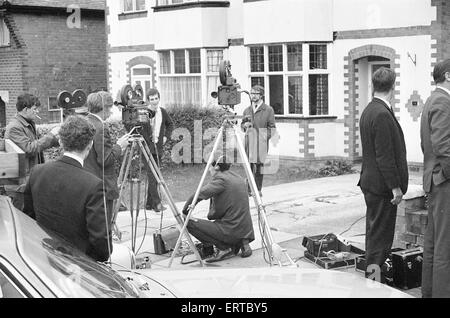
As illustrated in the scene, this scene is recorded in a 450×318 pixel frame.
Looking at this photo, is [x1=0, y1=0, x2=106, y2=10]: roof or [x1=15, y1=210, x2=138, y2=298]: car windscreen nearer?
[x1=15, y1=210, x2=138, y2=298]: car windscreen

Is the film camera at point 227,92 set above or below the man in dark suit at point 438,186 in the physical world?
above

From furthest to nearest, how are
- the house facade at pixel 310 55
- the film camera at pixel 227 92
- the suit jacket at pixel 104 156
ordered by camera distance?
the house facade at pixel 310 55 < the suit jacket at pixel 104 156 < the film camera at pixel 227 92

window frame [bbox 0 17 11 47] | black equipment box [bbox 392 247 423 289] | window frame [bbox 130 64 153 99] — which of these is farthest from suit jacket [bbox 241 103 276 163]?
window frame [bbox 0 17 11 47]

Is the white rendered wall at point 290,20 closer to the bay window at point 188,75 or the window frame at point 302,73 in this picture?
the window frame at point 302,73

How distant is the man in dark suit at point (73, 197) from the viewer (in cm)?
466

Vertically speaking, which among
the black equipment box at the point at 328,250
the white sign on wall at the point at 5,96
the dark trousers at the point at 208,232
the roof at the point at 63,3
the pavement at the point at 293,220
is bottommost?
the pavement at the point at 293,220

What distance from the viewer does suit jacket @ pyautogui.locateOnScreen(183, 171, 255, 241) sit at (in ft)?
26.0

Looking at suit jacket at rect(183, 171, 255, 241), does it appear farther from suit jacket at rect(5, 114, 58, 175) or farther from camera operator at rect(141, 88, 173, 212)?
camera operator at rect(141, 88, 173, 212)

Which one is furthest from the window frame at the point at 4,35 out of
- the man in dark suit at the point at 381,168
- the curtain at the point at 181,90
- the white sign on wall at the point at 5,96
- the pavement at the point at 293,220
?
the man in dark suit at the point at 381,168

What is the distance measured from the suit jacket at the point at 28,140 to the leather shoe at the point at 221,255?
88.7 inches

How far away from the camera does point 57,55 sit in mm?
23625

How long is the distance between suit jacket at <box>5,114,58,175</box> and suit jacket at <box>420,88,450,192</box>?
13.5 ft
